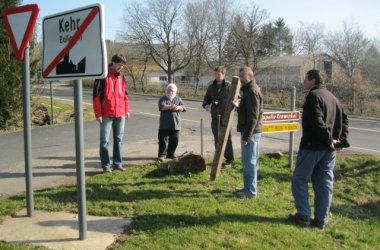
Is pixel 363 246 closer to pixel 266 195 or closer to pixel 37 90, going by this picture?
pixel 266 195

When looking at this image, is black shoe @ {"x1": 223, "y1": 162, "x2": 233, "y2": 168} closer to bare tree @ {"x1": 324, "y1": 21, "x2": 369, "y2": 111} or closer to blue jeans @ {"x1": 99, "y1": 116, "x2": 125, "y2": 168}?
blue jeans @ {"x1": 99, "y1": 116, "x2": 125, "y2": 168}

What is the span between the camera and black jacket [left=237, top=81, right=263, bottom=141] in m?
5.74

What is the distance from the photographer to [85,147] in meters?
10.4

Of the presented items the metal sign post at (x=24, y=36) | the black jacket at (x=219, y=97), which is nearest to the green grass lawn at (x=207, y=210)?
the metal sign post at (x=24, y=36)

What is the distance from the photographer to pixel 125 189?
6.21 m

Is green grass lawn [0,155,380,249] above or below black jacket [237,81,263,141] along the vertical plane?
below

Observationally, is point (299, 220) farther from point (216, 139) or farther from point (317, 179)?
point (216, 139)

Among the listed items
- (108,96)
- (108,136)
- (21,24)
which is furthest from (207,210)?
(21,24)

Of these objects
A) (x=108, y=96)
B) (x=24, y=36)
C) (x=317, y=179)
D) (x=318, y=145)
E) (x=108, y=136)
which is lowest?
(x=317, y=179)

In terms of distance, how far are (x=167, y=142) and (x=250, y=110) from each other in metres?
2.93

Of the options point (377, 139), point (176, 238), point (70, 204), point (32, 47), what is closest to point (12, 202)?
point (70, 204)

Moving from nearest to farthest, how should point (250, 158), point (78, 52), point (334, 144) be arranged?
point (78, 52), point (334, 144), point (250, 158)

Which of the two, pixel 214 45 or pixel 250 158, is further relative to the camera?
pixel 214 45

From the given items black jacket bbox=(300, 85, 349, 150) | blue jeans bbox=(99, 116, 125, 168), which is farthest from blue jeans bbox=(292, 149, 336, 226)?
blue jeans bbox=(99, 116, 125, 168)
